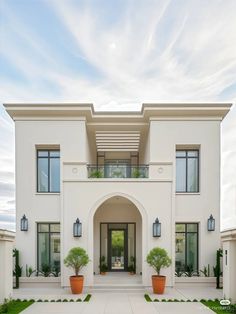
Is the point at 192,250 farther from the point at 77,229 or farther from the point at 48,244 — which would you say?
the point at 48,244

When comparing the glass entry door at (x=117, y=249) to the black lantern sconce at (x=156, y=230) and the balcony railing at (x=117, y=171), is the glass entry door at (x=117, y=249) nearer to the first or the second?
the black lantern sconce at (x=156, y=230)

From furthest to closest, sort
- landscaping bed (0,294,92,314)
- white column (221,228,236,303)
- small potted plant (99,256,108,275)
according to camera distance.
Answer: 1. small potted plant (99,256,108,275)
2. white column (221,228,236,303)
3. landscaping bed (0,294,92,314)

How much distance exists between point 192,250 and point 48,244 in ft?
21.7

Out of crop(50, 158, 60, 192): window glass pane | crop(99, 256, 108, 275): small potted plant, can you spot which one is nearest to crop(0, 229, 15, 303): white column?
crop(50, 158, 60, 192): window glass pane

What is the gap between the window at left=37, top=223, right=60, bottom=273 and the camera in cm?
1577

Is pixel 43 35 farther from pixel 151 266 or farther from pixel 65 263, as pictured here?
pixel 151 266

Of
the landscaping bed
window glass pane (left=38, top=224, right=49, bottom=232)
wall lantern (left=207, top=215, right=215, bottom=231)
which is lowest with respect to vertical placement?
the landscaping bed

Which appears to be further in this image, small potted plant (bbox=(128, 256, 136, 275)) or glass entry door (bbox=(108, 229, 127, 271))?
glass entry door (bbox=(108, 229, 127, 271))

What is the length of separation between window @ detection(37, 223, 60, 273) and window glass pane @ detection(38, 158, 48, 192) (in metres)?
1.70

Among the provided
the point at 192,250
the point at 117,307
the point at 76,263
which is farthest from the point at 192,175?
the point at 117,307

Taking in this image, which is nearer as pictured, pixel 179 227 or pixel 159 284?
pixel 159 284

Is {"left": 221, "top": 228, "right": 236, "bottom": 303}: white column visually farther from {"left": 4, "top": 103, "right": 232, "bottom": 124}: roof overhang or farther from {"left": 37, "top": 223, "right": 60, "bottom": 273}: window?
{"left": 37, "top": 223, "right": 60, "bottom": 273}: window

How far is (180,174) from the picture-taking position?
1636cm

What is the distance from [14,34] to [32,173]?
659 centimetres
